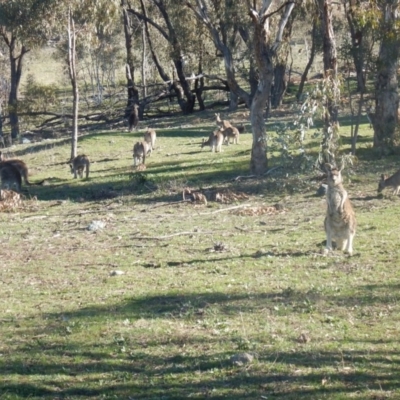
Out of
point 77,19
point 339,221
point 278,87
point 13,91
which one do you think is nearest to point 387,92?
point 77,19

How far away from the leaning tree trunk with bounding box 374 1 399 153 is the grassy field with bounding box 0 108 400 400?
3453 mm

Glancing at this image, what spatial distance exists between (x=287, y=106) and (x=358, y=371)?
37.5 metres

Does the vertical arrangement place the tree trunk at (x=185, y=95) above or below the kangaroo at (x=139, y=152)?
above

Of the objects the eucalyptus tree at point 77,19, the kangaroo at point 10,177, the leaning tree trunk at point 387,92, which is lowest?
the kangaroo at point 10,177

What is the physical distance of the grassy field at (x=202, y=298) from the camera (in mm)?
8133

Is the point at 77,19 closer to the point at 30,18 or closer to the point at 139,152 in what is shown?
the point at 30,18

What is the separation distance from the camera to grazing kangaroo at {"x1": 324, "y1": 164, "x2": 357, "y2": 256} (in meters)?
13.1

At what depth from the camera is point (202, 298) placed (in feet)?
36.6

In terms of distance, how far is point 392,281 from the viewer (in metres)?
11.7

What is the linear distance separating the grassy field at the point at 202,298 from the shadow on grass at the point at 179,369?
19 mm

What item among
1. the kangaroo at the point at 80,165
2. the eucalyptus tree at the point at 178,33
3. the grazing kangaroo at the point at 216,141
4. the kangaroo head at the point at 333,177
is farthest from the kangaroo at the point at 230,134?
the kangaroo head at the point at 333,177

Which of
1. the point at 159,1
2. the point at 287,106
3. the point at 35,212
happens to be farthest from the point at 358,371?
the point at 159,1

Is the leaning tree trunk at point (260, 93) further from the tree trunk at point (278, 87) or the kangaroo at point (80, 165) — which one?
the tree trunk at point (278, 87)

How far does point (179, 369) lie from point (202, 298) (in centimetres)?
278
